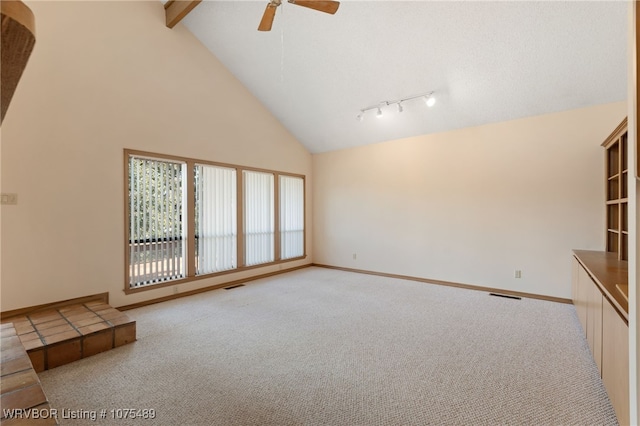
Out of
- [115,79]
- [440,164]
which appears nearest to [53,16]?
[115,79]

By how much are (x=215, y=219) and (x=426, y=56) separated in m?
4.04

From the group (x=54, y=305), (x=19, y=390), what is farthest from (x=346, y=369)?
(x=54, y=305)

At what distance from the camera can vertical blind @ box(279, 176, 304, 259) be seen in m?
6.45

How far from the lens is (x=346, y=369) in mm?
2479

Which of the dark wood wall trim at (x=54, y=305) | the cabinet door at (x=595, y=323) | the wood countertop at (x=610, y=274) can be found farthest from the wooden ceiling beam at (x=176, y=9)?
the cabinet door at (x=595, y=323)

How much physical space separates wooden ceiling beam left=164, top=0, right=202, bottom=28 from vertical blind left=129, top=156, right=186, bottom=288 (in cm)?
204

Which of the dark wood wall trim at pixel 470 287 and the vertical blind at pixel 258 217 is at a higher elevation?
the vertical blind at pixel 258 217

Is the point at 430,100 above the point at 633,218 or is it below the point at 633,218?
above

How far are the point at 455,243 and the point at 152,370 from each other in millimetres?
4674

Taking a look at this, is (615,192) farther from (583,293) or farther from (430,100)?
(430,100)

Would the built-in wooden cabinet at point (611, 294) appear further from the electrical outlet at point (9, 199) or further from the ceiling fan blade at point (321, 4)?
the electrical outlet at point (9, 199)

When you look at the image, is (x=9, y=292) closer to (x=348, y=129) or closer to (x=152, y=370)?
(x=152, y=370)

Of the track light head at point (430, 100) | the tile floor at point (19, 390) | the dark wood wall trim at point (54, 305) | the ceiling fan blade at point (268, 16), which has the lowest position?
the dark wood wall trim at point (54, 305)

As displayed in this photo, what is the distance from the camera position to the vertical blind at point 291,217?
254 inches
